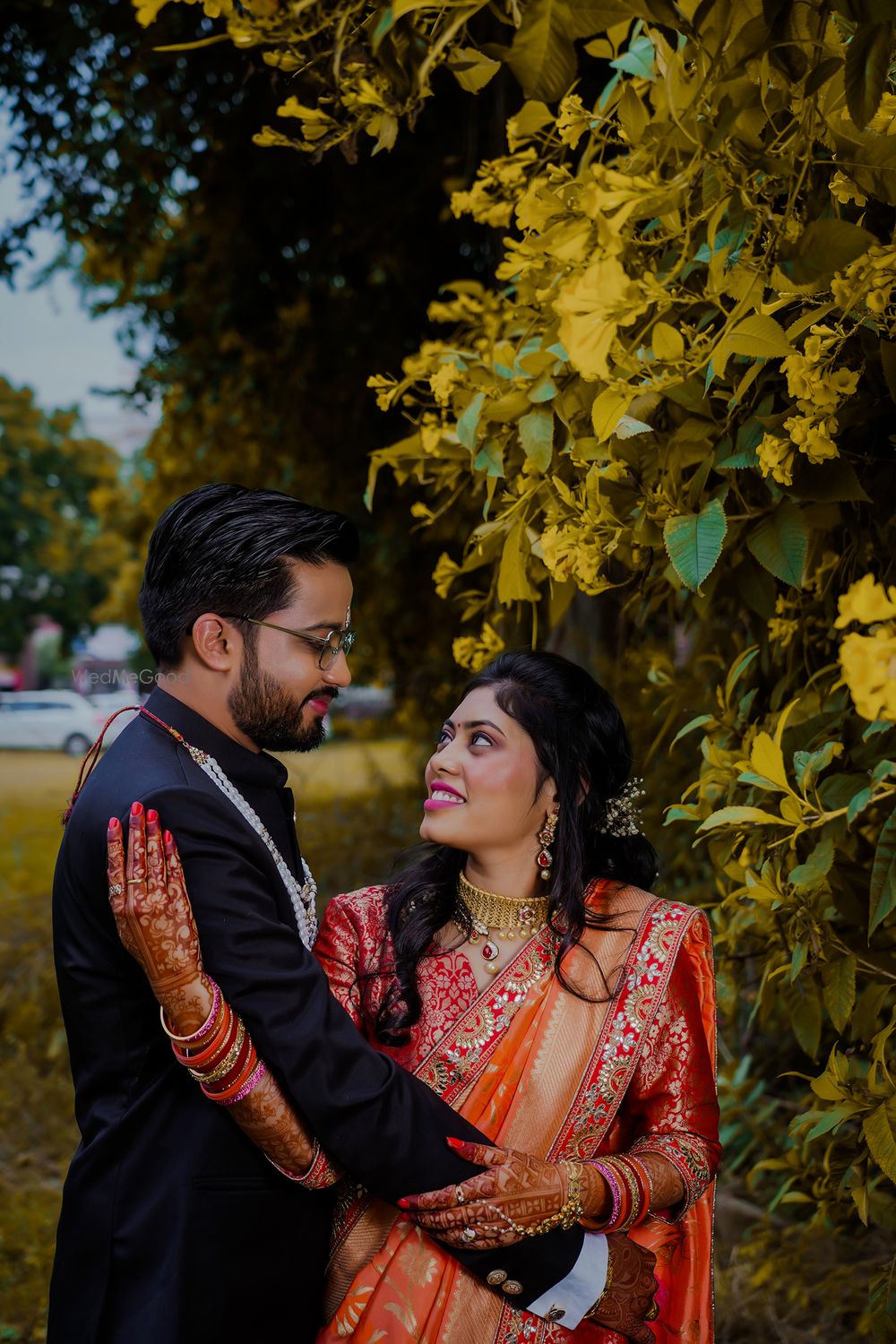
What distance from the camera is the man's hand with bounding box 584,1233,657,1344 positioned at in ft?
5.00

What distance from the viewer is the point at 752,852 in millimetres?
1490

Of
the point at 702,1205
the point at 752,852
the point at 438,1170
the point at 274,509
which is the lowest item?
the point at 702,1205

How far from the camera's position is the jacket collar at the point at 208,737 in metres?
1.57

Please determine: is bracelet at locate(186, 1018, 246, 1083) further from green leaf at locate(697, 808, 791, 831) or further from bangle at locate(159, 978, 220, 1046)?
green leaf at locate(697, 808, 791, 831)

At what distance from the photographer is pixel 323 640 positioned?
5.26ft

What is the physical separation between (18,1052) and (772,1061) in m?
2.65

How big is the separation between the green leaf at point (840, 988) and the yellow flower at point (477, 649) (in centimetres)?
70

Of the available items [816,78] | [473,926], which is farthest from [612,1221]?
[816,78]

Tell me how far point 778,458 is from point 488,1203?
0.90m

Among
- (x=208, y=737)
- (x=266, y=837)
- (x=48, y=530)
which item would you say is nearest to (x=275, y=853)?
(x=266, y=837)

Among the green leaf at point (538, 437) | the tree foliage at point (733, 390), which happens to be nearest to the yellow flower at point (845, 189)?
the tree foliage at point (733, 390)

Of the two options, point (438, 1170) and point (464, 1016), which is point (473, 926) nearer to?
point (464, 1016)

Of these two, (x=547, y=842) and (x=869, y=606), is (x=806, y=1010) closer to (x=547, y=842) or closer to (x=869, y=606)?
(x=547, y=842)

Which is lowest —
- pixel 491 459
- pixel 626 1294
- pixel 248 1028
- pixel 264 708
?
pixel 626 1294
